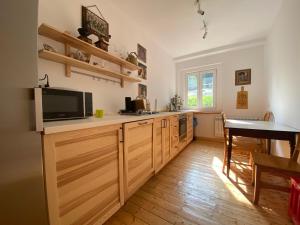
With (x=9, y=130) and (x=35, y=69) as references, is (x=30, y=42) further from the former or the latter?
(x=9, y=130)

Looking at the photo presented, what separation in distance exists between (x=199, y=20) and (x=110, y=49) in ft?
5.56

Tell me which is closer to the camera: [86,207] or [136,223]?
[86,207]

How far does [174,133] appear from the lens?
275 cm

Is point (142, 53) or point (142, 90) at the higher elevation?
point (142, 53)

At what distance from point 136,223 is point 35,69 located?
1430 millimetres

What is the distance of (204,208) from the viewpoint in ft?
4.82

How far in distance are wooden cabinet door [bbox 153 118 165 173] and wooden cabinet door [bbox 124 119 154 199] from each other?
110 millimetres

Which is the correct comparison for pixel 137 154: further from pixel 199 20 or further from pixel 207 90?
pixel 207 90

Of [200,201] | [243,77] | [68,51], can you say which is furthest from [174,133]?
[243,77]

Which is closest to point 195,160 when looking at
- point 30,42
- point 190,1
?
point 190,1

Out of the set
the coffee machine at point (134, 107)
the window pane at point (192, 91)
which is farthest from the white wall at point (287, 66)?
the window pane at point (192, 91)

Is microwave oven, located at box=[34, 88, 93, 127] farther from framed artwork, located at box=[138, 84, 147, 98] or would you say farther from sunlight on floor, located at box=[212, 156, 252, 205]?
sunlight on floor, located at box=[212, 156, 252, 205]

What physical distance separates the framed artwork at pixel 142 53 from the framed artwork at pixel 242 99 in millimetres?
2640

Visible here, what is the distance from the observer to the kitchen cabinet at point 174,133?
8.64ft
